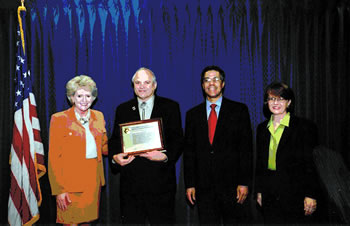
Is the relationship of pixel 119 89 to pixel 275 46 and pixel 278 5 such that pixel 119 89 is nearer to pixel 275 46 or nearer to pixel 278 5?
pixel 275 46

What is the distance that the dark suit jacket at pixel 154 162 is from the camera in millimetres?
2416

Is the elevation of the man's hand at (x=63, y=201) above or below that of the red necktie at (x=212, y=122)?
below

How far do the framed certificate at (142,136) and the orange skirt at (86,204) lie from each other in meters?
0.44

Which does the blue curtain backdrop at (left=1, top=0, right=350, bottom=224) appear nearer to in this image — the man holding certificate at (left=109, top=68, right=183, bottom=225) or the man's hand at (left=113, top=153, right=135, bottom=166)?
the man holding certificate at (left=109, top=68, right=183, bottom=225)

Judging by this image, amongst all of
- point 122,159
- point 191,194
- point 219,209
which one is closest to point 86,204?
point 122,159

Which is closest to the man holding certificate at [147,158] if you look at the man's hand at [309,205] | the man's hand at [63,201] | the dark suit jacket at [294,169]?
the man's hand at [63,201]

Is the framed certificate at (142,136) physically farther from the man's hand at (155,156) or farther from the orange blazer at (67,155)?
the orange blazer at (67,155)

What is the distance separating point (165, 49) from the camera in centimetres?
316

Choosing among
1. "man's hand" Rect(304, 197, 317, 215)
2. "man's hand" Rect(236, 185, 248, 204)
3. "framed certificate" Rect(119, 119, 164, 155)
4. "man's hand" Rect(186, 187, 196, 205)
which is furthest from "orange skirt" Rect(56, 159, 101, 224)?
"man's hand" Rect(304, 197, 317, 215)

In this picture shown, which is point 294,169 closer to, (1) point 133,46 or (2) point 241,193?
(2) point 241,193

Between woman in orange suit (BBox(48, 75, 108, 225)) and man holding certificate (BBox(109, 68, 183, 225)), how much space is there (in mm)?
245

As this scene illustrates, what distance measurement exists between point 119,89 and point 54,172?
3.92ft

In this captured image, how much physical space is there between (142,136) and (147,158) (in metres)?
0.22

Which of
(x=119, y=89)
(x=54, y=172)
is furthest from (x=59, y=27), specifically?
(x=54, y=172)
